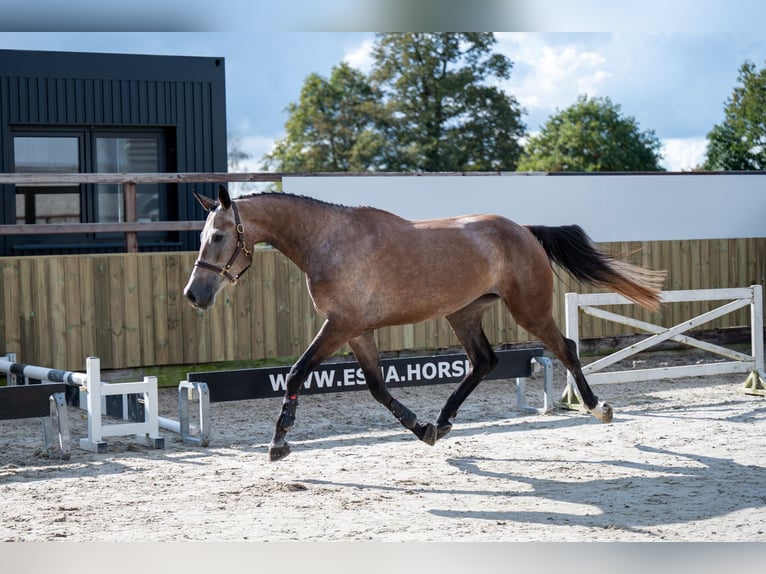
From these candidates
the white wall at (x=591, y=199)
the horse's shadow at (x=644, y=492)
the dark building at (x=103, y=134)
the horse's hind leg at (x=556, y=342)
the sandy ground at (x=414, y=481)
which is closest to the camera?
the sandy ground at (x=414, y=481)

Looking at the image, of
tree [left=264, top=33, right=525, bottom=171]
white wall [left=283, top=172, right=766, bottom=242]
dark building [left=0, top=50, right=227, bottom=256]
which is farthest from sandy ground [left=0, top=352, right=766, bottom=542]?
tree [left=264, top=33, right=525, bottom=171]

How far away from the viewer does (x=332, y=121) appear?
40.2m

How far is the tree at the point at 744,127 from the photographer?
24594 mm

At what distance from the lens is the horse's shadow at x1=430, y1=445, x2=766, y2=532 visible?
185 inches

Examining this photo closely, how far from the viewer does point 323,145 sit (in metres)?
40.3

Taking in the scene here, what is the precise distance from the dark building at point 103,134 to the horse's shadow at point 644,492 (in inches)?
271

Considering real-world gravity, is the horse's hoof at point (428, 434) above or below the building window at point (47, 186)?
below

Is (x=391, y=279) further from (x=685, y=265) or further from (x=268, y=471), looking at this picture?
(x=685, y=265)

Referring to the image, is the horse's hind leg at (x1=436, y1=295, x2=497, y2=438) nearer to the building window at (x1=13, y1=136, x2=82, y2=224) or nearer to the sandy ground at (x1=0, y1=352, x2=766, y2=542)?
the sandy ground at (x1=0, y1=352, x2=766, y2=542)

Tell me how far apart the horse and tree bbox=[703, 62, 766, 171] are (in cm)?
2032

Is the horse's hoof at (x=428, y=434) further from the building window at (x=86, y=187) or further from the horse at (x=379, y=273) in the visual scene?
the building window at (x=86, y=187)

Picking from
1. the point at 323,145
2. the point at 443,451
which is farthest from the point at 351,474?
the point at 323,145

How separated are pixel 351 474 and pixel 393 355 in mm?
4921

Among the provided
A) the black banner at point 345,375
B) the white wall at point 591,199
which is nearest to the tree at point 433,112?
the white wall at point 591,199
